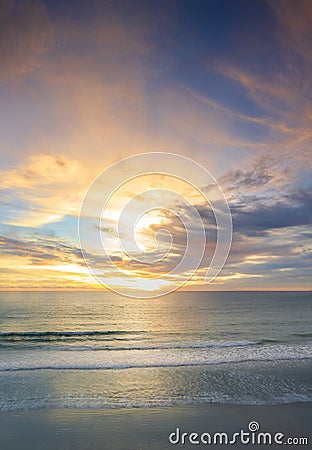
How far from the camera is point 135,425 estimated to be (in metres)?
9.68

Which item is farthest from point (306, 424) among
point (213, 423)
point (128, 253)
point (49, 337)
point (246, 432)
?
point (49, 337)

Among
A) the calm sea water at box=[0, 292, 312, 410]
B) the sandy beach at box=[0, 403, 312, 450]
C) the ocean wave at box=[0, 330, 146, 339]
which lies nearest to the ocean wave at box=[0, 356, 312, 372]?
the calm sea water at box=[0, 292, 312, 410]

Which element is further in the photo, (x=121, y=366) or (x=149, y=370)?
(x=121, y=366)

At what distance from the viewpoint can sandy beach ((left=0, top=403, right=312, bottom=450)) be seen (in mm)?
8547

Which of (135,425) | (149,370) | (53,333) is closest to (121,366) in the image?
(149,370)

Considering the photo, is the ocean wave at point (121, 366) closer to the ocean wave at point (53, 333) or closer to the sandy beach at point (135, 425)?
the sandy beach at point (135, 425)

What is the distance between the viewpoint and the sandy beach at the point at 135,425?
8.55 metres

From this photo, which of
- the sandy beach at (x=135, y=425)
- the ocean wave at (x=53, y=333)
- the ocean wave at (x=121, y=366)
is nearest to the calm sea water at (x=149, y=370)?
the ocean wave at (x=121, y=366)

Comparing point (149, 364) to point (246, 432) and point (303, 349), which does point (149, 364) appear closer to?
point (246, 432)

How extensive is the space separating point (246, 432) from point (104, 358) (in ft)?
41.6

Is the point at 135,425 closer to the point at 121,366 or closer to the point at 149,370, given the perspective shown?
the point at 149,370

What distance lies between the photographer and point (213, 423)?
391 inches

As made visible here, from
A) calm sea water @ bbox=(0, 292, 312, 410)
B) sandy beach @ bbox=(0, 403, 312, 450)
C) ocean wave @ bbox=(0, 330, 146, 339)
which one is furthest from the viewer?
ocean wave @ bbox=(0, 330, 146, 339)

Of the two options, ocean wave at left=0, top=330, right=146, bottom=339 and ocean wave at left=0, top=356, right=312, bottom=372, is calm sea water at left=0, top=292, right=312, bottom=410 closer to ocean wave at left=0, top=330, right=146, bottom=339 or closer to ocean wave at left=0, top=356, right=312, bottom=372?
ocean wave at left=0, top=356, right=312, bottom=372
